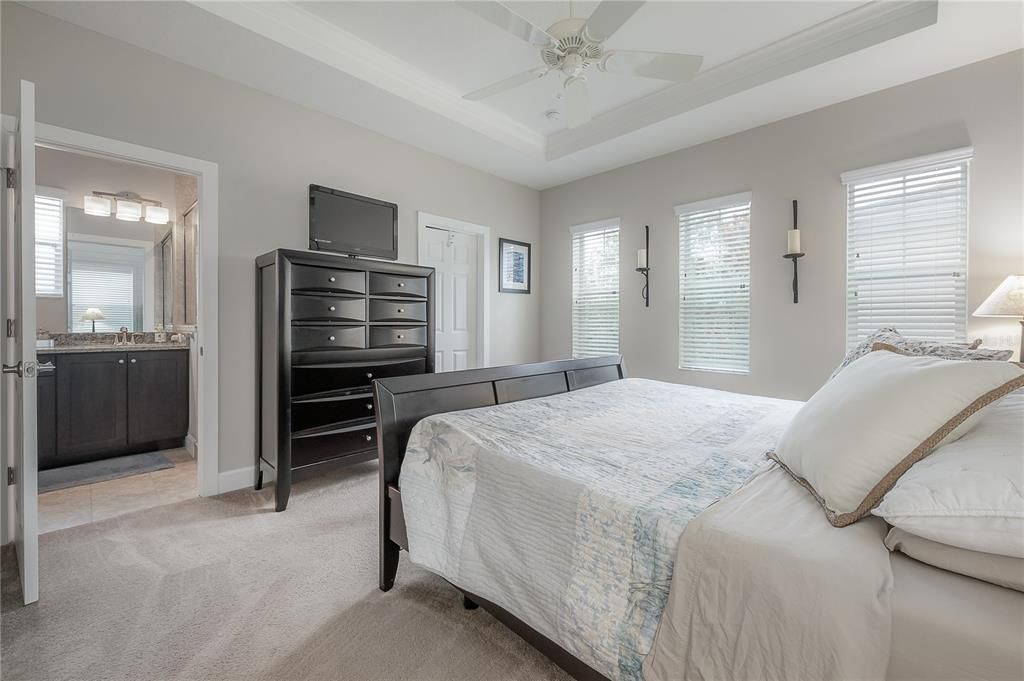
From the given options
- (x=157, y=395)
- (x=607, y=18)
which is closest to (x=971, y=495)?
(x=607, y=18)

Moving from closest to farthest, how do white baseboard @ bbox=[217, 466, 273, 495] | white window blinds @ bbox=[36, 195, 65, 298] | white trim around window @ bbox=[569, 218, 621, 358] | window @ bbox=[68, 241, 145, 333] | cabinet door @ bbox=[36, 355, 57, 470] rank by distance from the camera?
white baseboard @ bbox=[217, 466, 273, 495], cabinet door @ bbox=[36, 355, 57, 470], white window blinds @ bbox=[36, 195, 65, 298], window @ bbox=[68, 241, 145, 333], white trim around window @ bbox=[569, 218, 621, 358]

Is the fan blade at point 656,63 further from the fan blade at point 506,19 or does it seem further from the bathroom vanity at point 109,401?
the bathroom vanity at point 109,401

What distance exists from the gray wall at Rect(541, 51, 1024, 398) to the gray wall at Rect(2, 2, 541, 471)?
2.18m

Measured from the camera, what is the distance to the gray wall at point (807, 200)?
2625 millimetres

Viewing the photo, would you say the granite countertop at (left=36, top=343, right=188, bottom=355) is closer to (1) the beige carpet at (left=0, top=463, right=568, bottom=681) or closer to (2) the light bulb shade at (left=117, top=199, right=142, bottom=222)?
(2) the light bulb shade at (left=117, top=199, right=142, bottom=222)

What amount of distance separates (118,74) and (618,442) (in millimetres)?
3425

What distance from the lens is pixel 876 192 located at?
304 cm

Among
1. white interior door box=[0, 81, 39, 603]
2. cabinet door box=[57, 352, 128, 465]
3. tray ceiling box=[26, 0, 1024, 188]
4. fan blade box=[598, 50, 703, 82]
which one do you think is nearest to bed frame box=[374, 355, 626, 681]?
white interior door box=[0, 81, 39, 603]

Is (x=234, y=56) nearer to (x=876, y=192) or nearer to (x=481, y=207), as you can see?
(x=481, y=207)

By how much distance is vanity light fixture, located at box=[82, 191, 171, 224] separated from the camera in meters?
4.11

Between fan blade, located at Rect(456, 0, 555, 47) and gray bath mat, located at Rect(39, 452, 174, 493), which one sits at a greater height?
fan blade, located at Rect(456, 0, 555, 47)

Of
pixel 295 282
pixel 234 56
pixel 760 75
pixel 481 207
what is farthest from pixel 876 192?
pixel 234 56

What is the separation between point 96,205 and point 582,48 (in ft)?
15.5

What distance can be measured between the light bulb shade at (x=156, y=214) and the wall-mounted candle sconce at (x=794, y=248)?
5735 mm
